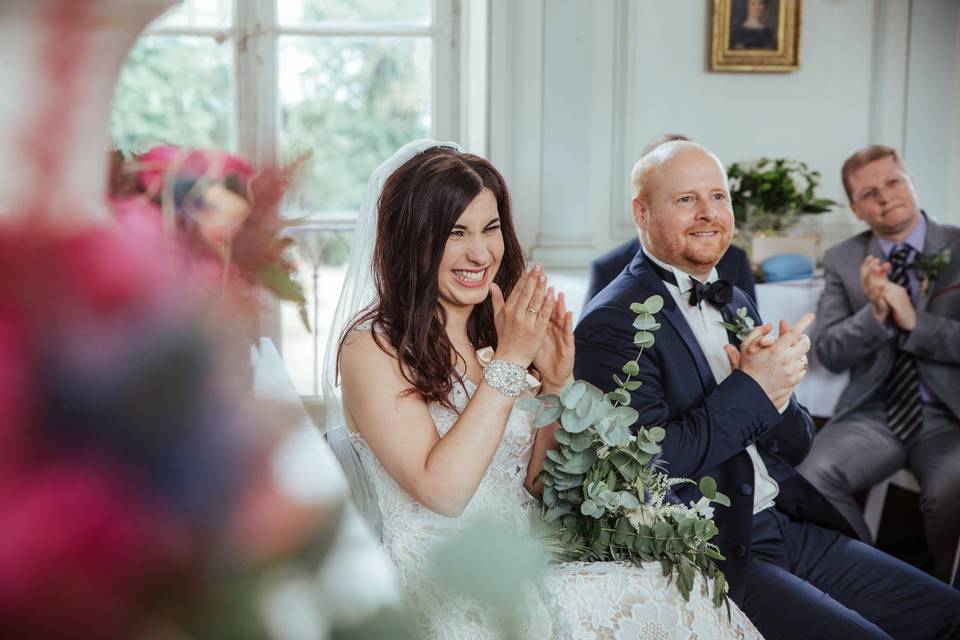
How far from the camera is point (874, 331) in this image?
121 inches

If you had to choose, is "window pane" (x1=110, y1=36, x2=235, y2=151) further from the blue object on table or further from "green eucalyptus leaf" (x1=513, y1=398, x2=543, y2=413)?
the blue object on table

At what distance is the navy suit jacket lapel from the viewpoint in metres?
2.03

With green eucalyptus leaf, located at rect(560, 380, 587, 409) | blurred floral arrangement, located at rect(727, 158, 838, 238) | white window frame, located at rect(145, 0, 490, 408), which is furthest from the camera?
white window frame, located at rect(145, 0, 490, 408)

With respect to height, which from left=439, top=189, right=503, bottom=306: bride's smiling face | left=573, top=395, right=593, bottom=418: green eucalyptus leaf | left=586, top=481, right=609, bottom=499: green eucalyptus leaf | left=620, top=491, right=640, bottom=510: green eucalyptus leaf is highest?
left=439, top=189, right=503, bottom=306: bride's smiling face

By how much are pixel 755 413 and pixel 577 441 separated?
45cm

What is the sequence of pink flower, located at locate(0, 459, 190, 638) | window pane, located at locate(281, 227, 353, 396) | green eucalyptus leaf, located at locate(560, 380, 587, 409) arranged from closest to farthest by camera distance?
pink flower, located at locate(0, 459, 190, 638) < window pane, located at locate(281, 227, 353, 396) < green eucalyptus leaf, located at locate(560, 380, 587, 409)

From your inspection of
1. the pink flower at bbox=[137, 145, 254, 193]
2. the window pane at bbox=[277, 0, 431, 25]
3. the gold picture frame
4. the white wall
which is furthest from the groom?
the window pane at bbox=[277, 0, 431, 25]

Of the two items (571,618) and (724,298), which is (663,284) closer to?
(724,298)

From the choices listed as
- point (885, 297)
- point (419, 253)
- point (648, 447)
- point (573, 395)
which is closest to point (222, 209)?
point (573, 395)

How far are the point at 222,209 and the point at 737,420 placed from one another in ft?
5.57

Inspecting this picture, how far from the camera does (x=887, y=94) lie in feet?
14.3

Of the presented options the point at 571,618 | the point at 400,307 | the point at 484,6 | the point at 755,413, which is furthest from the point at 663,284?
the point at 484,6

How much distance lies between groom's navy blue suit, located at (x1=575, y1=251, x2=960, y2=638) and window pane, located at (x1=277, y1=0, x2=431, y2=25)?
260cm

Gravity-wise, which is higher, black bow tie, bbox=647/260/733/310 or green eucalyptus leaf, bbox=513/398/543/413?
black bow tie, bbox=647/260/733/310
